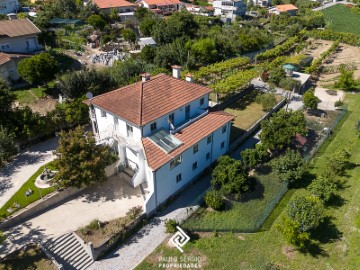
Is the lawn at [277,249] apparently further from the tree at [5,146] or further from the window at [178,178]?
the tree at [5,146]

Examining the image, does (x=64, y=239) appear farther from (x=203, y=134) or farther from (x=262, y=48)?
(x=262, y=48)

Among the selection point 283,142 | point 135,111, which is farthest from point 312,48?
point 135,111

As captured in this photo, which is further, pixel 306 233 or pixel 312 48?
pixel 312 48

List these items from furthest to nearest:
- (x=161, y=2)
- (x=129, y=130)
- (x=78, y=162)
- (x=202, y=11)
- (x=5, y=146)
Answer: (x=202, y=11), (x=161, y=2), (x=5, y=146), (x=129, y=130), (x=78, y=162)

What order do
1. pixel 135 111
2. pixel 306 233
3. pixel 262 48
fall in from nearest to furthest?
1. pixel 306 233
2. pixel 135 111
3. pixel 262 48

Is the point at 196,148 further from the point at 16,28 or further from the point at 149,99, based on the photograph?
the point at 16,28

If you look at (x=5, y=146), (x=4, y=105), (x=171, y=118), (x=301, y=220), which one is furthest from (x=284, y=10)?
(x=5, y=146)

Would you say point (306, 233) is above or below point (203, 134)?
below
